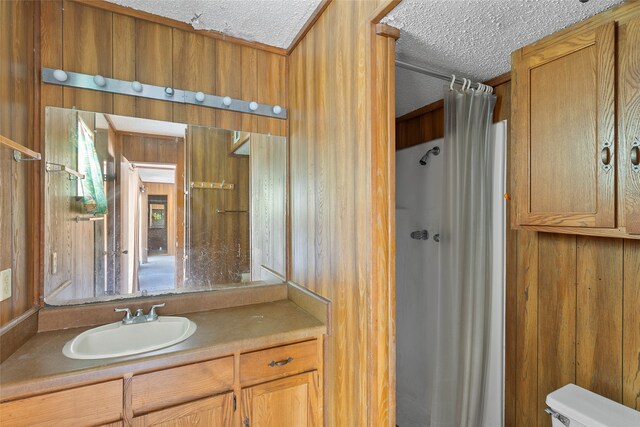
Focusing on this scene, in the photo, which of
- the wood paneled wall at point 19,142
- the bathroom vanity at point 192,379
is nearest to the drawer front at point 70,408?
the bathroom vanity at point 192,379

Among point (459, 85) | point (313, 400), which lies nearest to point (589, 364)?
point (313, 400)

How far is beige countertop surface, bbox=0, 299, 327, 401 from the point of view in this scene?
1031 mm

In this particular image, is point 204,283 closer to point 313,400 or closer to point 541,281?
point 313,400

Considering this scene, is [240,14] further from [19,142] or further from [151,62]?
[19,142]

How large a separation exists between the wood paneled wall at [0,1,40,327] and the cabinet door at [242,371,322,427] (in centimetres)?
99

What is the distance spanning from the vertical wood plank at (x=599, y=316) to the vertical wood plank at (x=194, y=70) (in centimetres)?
203

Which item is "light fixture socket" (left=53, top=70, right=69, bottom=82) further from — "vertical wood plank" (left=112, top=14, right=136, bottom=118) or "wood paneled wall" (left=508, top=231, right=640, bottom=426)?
"wood paneled wall" (left=508, top=231, right=640, bottom=426)

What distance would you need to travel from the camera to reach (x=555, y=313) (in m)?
1.59

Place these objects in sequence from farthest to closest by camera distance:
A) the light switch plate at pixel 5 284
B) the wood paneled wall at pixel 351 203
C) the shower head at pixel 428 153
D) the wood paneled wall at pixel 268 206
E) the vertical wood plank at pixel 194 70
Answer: the shower head at pixel 428 153 → the wood paneled wall at pixel 268 206 → the vertical wood plank at pixel 194 70 → the wood paneled wall at pixel 351 203 → the light switch plate at pixel 5 284

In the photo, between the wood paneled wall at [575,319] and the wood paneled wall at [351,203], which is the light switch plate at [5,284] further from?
the wood paneled wall at [575,319]

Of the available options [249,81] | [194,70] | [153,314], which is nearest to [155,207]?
[153,314]

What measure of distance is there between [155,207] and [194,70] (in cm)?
79

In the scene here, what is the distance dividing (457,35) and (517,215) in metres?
0.87

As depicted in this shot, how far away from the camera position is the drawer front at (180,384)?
3.82 ft
